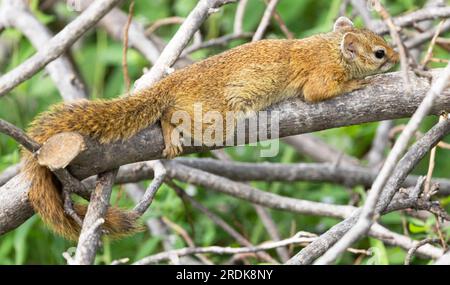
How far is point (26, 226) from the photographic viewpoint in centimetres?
A: 397

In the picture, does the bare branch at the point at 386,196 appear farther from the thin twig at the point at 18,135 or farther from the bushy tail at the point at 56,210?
the thin twig at the point at 18,135

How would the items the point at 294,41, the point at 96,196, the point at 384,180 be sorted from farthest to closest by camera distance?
the point at 294,41, the point at 96,196, the point at 384,180

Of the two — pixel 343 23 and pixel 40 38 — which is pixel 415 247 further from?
pixel 40 38

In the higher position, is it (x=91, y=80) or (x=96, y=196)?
(x=91, y=80)

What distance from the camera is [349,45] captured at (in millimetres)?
3480

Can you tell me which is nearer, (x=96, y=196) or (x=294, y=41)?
(x=96, y=196)

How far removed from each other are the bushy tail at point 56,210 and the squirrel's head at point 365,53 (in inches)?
52.3

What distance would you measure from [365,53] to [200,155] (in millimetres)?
1423

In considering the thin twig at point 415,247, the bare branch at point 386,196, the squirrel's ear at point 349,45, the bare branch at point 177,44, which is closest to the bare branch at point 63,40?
the bare branch at point 177,44
